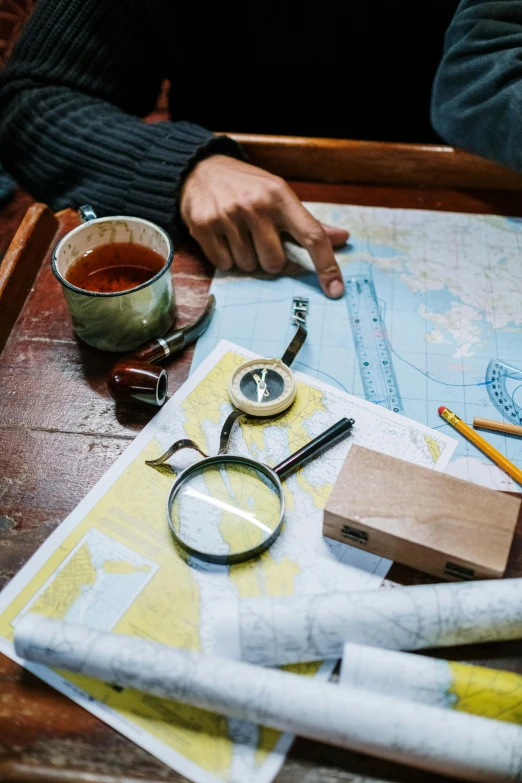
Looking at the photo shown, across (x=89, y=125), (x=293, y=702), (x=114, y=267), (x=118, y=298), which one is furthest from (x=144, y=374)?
(x=89, y=125)

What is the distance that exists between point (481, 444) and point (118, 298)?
1.75 ft

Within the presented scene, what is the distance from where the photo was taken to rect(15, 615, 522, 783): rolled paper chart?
0.57 metres

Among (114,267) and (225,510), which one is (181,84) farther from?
(225,510)

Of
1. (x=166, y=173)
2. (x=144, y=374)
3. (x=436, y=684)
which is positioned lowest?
(x=436, y=684)

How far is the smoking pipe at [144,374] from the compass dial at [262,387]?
101 mm

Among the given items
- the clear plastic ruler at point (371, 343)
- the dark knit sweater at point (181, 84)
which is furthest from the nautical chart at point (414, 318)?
the dark knit sweater at point (181, 84)

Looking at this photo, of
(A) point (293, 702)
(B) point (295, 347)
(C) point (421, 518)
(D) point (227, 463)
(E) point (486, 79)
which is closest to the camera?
(A) point (293, 702)

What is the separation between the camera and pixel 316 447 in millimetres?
828

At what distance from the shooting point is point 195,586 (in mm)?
727

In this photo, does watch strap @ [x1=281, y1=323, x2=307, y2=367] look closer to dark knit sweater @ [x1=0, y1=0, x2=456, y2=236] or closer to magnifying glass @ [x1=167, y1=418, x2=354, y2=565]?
magnifying glass @ [x1=167, y1=418, x2=354, y2=565]

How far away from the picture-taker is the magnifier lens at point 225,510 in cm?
74

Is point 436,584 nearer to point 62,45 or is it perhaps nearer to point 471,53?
point 471,53

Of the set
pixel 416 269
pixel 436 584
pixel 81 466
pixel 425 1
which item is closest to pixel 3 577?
pixel 81 466

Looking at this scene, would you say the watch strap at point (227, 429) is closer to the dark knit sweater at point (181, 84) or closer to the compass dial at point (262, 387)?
the compass dial at point (262, 387)
